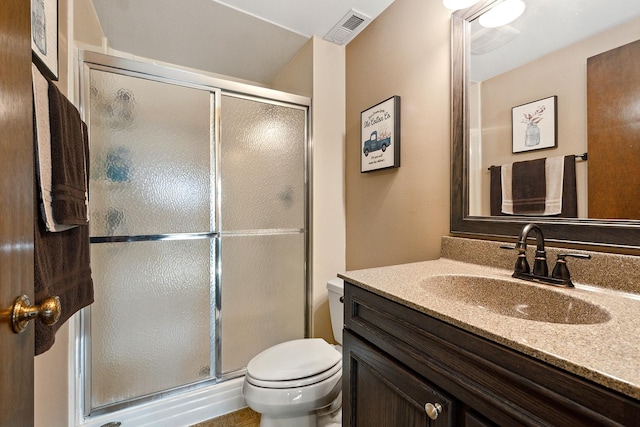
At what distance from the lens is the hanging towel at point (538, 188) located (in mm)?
889

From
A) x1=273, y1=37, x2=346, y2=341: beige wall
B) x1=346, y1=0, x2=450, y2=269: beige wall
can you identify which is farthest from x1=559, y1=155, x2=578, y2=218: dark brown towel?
x1=273, y1=37, x2=346, y2=341: beige wall

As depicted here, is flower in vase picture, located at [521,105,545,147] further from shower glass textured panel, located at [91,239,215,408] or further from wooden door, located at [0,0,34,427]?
shower glass textured panel, located at [91,239,215,408]

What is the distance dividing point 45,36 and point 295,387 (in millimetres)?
1573

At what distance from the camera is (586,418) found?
397 mm

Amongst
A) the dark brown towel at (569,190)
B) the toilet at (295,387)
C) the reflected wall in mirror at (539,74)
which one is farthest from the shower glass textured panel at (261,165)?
the dark brown towel at (569,190)

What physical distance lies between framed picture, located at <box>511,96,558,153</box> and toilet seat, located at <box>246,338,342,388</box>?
1194mm

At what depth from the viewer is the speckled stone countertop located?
1.36 ft

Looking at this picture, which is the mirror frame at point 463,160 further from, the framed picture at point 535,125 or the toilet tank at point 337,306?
the toilet tank at point 337,306

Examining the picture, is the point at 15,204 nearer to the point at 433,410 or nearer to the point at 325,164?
the point at 433,410

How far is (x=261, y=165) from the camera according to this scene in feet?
5.81

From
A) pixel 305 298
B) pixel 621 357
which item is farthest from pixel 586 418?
pixel 305 298

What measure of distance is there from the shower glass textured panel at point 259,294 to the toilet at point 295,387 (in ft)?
1.43

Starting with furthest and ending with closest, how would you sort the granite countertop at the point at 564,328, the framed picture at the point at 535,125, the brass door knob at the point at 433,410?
the framed picture at the point at 535,125 < the brass door knob at the point at 433,410 < the granite countertop at the point at 564,328

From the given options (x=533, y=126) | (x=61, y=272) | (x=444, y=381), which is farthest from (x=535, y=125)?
(x=61, y=272)
